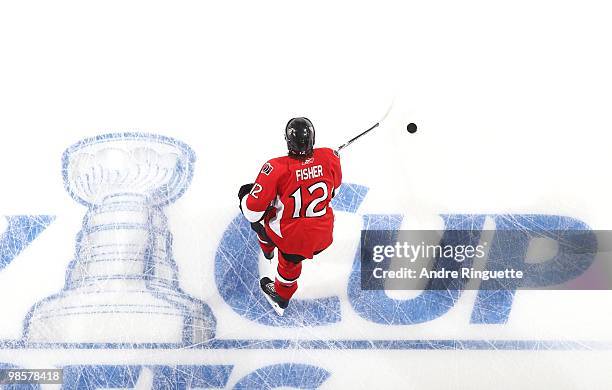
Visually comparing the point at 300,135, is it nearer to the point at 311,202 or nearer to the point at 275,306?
the point at 311,202

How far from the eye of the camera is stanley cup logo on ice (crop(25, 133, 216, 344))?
274 centimetres

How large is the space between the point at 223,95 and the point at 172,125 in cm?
35

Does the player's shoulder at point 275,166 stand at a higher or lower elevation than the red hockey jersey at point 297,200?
higher

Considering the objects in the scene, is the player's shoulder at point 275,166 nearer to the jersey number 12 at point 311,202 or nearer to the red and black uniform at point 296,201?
the red and black uniform at point 296,201

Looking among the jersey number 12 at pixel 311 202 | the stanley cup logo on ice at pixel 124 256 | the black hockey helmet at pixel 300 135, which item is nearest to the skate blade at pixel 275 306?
the stanley cup logo on ice at pixel 124 256

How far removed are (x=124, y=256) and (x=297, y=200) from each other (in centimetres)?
122

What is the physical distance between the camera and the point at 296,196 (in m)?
2.15

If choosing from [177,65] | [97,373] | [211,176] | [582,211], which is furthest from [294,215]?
[582,211]

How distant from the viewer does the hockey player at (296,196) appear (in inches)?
83.3

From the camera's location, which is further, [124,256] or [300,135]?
[124,256]

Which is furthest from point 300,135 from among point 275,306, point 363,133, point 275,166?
point 275,306

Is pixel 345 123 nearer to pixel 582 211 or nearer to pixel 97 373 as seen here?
pixel 582 211

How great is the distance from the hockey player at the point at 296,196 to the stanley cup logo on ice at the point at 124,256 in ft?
2.39

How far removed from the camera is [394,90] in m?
2.84
